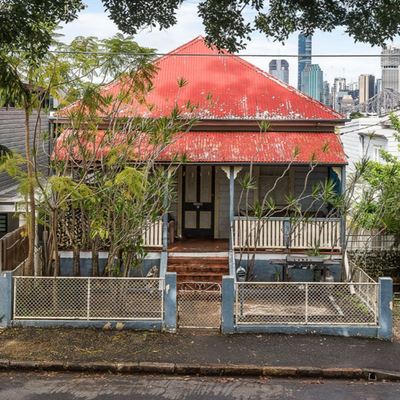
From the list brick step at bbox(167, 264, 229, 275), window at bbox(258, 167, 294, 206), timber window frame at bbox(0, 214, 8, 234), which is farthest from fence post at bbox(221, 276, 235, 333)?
timber window frame at bbox(0, 214, 8, 234)

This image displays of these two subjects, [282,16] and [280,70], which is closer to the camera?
[282,16]

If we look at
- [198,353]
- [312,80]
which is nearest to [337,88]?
[312,80]

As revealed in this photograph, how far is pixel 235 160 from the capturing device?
48.0 feet

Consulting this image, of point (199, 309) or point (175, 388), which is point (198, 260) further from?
point (175, 388)

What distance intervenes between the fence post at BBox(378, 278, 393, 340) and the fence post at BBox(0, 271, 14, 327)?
6854mm

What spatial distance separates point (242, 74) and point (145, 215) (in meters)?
6.38

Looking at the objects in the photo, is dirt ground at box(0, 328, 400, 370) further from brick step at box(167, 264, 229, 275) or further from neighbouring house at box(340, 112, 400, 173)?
neighbouring house at box(340, 112, 400, 173)

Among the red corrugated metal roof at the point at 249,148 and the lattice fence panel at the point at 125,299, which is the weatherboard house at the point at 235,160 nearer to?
the red corrugated metal roof at the point at 249,148

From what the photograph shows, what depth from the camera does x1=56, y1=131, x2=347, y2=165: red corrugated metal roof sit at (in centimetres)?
1462

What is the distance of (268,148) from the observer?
15.2 metres

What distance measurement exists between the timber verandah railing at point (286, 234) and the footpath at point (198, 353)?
4.18 m

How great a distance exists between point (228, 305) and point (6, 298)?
4169mm

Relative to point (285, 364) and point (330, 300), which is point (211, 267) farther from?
point (285, 364)

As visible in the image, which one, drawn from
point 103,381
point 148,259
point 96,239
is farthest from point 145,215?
point 103,381
